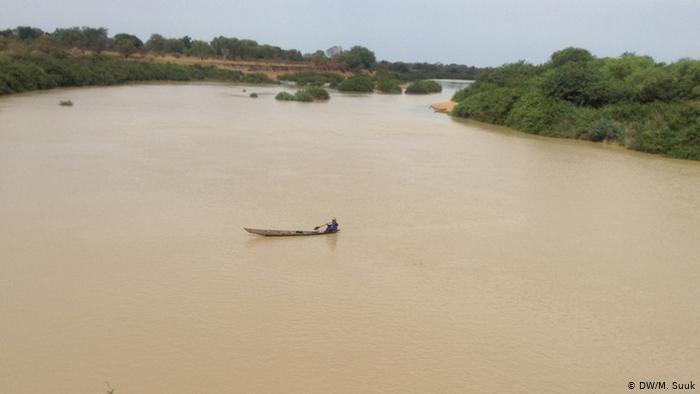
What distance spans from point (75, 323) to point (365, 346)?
339 centimetres

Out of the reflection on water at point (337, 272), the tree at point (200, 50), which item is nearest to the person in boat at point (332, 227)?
the reflection on water at point (337, 272)

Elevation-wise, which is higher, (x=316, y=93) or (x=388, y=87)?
(x=388, y=87)

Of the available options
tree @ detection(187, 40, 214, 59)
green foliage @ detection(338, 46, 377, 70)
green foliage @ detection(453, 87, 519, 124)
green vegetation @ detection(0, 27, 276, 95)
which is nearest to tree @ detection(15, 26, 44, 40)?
green vegetation @ detection(0, 27, 276, 95)

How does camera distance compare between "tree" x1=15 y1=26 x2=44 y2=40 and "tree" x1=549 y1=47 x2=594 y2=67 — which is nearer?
"tree" x1=549 y1=47 x2=594 y2=67

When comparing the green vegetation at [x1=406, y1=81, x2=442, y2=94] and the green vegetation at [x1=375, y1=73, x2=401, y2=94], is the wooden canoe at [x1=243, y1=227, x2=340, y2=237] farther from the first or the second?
the green vegetation at [x1=406, y1=81, x2=442, y2=94]

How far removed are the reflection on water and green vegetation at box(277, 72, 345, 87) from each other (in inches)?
1519

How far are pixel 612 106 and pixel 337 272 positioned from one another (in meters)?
18.8

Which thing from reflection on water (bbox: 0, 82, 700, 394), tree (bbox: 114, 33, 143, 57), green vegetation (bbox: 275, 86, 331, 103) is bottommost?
reflection on water (bbox: 0, 82, 700, 394)

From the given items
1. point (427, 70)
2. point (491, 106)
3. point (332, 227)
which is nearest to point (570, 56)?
point (491, 106)

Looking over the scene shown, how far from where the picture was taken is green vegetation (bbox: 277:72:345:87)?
56.5m

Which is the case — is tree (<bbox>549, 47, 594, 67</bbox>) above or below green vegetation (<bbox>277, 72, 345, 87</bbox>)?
above

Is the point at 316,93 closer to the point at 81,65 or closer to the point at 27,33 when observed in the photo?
the point at 81,65

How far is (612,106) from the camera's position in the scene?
24344 millimetres

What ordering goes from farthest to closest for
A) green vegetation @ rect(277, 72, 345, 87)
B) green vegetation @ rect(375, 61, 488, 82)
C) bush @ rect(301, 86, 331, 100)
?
green vegetation @ rect(375, 61, 488, 82), green vegetation @ rect(277, 72, 345, 87), bush @ rect(301, 86, 331, 100)
